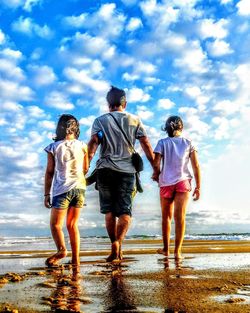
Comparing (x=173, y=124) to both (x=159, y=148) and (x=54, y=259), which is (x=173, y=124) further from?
(x=54, y=259)

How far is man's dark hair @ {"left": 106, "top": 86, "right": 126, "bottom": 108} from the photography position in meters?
6.39

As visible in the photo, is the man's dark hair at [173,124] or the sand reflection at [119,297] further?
the man's dark hair at [173,124]

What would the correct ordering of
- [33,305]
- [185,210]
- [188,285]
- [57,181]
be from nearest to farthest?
[33,305] → [188,285] → [57,181] → [185,210]

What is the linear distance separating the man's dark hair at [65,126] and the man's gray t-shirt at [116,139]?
1.41 feet

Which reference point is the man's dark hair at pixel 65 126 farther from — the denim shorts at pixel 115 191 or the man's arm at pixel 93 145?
the denim shorts at pixel 115 191

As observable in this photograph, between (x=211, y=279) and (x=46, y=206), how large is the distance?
2652mm

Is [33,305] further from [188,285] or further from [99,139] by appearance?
[99,139]

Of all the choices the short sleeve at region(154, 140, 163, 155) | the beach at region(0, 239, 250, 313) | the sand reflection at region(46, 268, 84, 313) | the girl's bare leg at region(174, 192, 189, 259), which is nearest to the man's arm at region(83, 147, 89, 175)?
the short sleeve at region(154, 140, 163, 155)

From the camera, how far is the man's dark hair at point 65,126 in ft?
19.4

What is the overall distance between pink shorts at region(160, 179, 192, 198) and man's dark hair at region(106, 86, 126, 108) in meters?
1.59

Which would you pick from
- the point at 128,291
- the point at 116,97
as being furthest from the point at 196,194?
the point at 128,291

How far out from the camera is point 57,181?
571cm

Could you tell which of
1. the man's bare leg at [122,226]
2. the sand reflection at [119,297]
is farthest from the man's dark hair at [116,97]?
the sand reflection at [119,297]

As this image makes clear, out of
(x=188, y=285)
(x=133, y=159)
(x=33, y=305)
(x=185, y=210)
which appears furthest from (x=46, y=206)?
(x=33, y=305)
